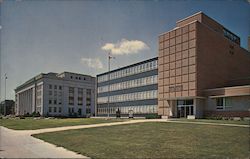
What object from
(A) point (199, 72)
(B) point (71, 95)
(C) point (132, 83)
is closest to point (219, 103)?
(A) point (199, 72)

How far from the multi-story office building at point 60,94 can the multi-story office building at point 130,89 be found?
3556 cm

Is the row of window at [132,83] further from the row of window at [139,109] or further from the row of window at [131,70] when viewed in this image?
the row of window at [139,109]

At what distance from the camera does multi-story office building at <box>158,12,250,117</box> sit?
41.4m

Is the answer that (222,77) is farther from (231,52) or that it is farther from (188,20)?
(188,20)

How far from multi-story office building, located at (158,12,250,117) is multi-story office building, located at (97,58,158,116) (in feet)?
28.4

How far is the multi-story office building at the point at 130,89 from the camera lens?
59.0 m

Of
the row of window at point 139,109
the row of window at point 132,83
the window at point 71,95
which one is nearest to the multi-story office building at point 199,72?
the row of window at point 139,109

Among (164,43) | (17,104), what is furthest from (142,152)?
(17,104)

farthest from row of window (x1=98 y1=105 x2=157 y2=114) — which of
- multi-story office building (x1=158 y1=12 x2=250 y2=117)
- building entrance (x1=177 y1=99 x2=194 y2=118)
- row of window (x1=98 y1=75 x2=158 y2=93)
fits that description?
building entrance (x1=177 y1=99 x2=194 y2=118)

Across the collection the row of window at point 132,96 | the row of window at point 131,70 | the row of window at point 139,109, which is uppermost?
the row of window at point 131,70

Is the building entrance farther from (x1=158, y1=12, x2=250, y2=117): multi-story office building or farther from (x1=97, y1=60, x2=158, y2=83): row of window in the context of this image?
(x1=97, y1=60, x2=158, y2=83): row of window

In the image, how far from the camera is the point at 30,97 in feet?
407

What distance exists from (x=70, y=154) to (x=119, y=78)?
59522 mm

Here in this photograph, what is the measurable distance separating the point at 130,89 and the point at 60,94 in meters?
54.7
